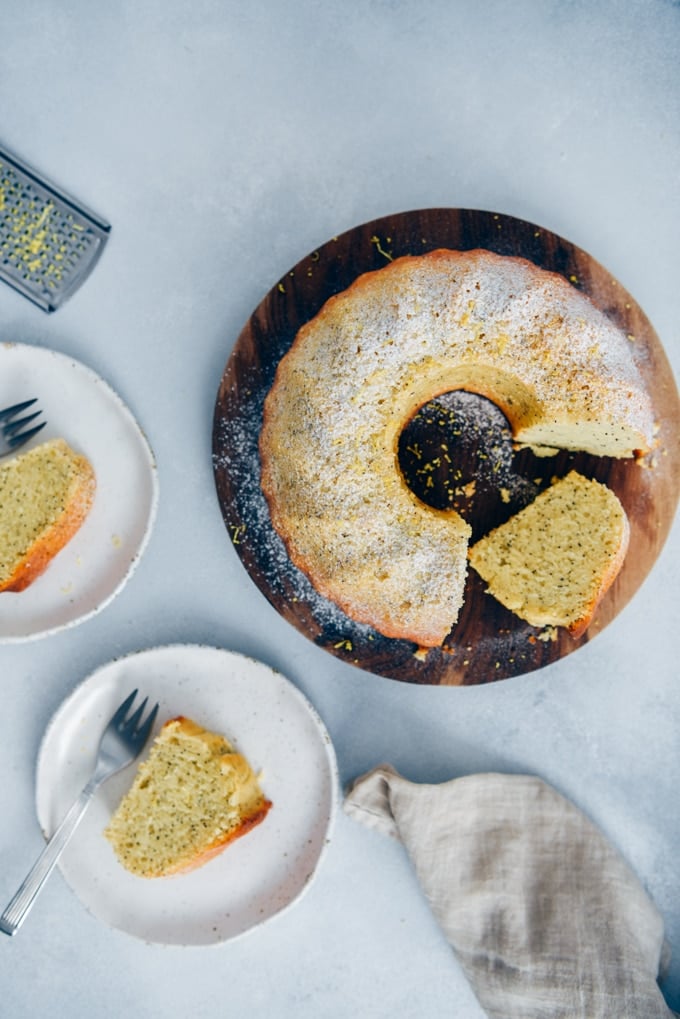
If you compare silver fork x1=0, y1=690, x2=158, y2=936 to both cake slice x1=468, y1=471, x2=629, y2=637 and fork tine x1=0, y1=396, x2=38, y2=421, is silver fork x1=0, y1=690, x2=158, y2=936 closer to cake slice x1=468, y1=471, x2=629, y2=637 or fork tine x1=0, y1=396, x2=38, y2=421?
fork tine x1=0, y1=396, x2=38, y2=421

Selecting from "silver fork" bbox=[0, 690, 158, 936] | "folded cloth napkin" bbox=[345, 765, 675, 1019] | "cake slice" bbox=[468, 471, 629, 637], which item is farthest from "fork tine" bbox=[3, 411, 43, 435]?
"folded cloth napkin" bbox=[345, 765, 675, 1019]

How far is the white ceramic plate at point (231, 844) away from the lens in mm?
2307

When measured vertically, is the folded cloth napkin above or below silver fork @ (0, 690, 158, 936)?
above

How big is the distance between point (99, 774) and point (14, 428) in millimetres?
1044

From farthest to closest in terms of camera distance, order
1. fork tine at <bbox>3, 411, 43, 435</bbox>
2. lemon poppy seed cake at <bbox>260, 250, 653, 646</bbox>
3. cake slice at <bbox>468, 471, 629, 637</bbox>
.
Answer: fork tine at <bbox>3, 411, 43, 435</bbox> → cake slice at <bbox>468, 471, 629, 637</bbox> → lemon poppy seed cake at <bbox>260, 250, 653, 646</bbox>

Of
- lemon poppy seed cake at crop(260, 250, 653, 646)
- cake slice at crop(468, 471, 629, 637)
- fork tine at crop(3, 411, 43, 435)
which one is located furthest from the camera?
fork tine at crop(3, 411, 43, 435)

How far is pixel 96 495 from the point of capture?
2285mm

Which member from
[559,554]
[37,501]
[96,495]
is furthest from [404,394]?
[37,501]

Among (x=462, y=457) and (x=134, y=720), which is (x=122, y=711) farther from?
(x=462, y=457)

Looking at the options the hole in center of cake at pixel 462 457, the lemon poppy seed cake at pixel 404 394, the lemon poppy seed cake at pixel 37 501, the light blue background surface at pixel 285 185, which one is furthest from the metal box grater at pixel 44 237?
the hole in center of cake at pixel 462 457

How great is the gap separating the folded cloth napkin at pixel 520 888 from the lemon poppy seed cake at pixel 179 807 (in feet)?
1.26

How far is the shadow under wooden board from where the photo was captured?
7.20ft

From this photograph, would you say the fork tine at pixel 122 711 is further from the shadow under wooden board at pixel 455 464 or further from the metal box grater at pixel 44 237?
the metal box grater at pixel 44 237

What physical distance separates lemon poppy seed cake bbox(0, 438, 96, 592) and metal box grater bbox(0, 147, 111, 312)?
466mm
